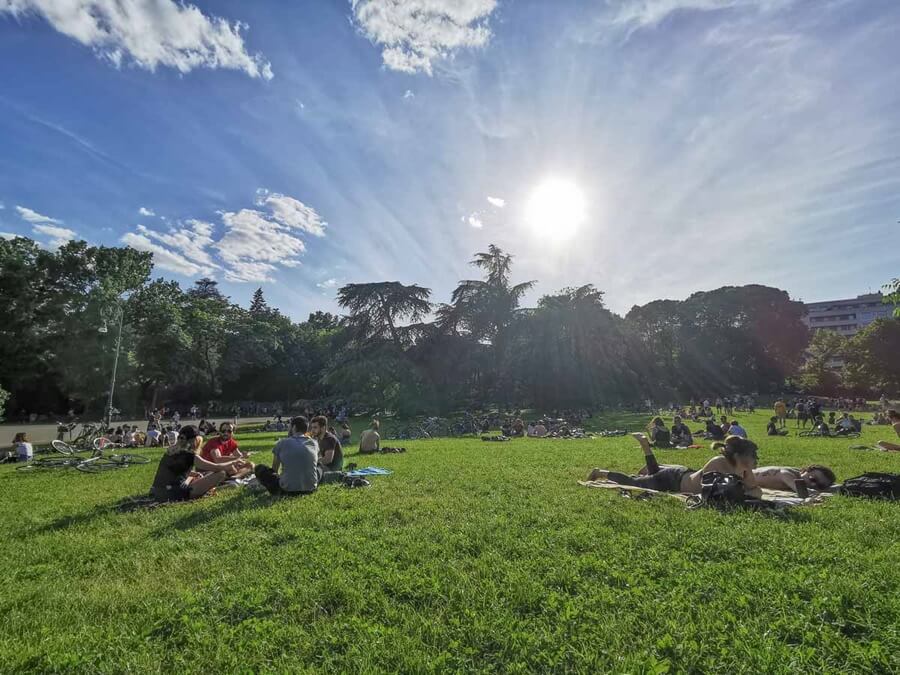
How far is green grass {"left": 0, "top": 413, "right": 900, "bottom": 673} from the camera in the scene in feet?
8.63

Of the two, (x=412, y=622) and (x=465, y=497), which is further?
(x=465, y=497)

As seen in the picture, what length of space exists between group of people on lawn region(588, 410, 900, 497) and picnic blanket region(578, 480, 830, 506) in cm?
15

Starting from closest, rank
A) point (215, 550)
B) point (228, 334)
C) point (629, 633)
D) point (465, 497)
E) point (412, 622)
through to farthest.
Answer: point (629, 633) → point (412, 622) → point (215, 550) → point (465, 497) → point (228, 334)

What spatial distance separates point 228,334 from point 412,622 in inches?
2243

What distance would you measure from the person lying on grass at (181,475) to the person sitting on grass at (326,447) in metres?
1.90

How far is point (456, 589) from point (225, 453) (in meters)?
7.40

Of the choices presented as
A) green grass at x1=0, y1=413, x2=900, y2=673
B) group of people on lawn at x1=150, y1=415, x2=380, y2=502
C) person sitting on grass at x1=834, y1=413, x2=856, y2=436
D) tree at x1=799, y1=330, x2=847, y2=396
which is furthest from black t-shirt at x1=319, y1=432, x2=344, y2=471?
tree at x1=799, y1=330, x2=847, y2=396

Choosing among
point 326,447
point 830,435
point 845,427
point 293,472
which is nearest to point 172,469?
point 293,472

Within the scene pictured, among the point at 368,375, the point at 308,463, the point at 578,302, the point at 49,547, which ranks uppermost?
the point at 578,302

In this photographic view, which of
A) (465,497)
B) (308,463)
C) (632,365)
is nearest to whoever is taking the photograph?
(465,497)

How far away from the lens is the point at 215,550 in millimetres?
4402

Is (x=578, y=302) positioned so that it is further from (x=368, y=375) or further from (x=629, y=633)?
(x=629, y=633)

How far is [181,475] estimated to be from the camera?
688 cm

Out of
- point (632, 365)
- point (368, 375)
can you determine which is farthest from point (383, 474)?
point (632, 365)
